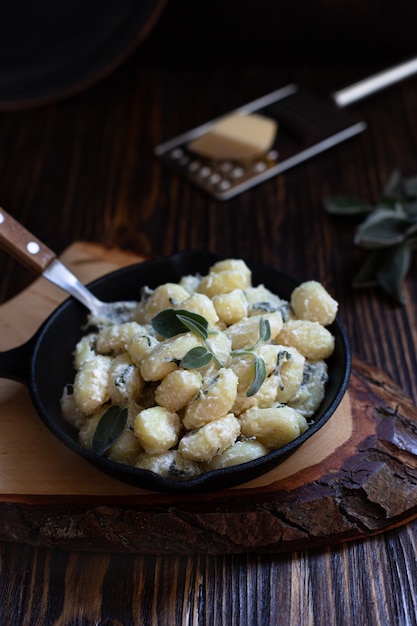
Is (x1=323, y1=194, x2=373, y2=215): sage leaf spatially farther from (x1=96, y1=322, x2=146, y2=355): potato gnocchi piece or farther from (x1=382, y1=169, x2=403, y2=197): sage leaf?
(x1=96, y1=322, x2=146, y2=355): potato gnocchi piece

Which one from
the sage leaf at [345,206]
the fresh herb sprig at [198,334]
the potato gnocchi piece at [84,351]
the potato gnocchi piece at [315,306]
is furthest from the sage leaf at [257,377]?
the sage leaf at [345,206]

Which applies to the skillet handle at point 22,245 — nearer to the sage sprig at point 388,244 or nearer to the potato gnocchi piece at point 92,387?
the potato gnocchi piece at point 92,387

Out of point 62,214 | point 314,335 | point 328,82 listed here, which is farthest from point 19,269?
point 328,82

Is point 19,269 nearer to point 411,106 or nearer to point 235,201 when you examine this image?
point 235,201

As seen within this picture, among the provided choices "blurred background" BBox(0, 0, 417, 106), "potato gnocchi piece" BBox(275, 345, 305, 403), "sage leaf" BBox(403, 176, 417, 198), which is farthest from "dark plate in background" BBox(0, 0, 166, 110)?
"potato gnocchi piece" BBox(275, 345, 305, 403)

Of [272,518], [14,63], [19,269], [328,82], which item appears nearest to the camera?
[272,518]

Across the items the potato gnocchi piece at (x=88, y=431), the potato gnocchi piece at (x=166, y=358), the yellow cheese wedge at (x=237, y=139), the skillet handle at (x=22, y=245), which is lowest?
the potato gnocchi piece at (x=88, y=431)

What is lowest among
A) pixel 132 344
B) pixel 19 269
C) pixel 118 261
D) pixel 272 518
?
pixel 272 518

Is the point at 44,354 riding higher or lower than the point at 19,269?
lower
